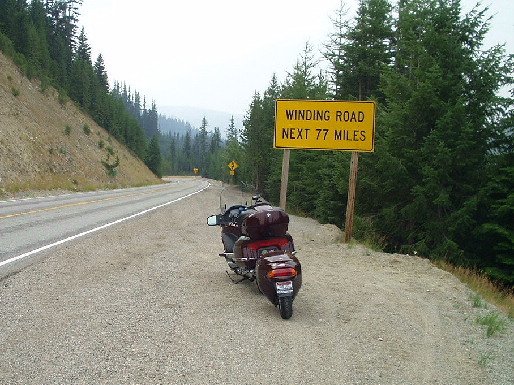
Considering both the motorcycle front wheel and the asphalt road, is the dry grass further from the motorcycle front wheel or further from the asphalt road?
the asphalt road

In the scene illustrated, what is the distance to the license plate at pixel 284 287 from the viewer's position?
5898 millimetres

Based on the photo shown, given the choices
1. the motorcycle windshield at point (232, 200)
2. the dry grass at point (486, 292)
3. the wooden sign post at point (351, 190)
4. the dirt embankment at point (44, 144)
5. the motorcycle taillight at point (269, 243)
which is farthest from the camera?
the dirt embankment at point (44, 144)

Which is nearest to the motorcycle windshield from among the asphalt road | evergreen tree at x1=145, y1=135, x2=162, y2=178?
the asphalt road

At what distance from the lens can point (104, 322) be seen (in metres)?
5.43

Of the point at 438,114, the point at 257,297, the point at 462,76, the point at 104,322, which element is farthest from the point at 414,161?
the point at 104,322

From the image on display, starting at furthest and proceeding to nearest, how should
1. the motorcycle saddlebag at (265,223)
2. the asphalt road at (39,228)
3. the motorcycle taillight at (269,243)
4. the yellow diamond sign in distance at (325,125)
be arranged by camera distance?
1. the yellow diamond sign in distance at (325,125)
2. the asphalt road at (39,228)
3. the motorcycle taillight at (269,243)
4. the motorcycle saddlebag at (265,223)

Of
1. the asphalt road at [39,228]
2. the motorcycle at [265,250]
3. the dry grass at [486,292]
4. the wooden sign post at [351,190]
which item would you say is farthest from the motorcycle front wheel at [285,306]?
the wooden sign post at [351,190]

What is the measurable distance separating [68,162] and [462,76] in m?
40.6

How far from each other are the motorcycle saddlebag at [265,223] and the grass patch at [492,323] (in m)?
3.02

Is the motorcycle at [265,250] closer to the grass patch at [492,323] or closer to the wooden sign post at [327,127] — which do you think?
the grass patch at [492,323]

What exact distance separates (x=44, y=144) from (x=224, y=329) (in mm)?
43588

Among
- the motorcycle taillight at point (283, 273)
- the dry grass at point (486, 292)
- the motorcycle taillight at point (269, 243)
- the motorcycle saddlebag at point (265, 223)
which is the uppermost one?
the motorcycle saddlebag at point (265, 223)

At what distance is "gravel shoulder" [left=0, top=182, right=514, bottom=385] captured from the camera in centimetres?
432

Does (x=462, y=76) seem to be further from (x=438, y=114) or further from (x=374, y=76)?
(x=374, y=76)
